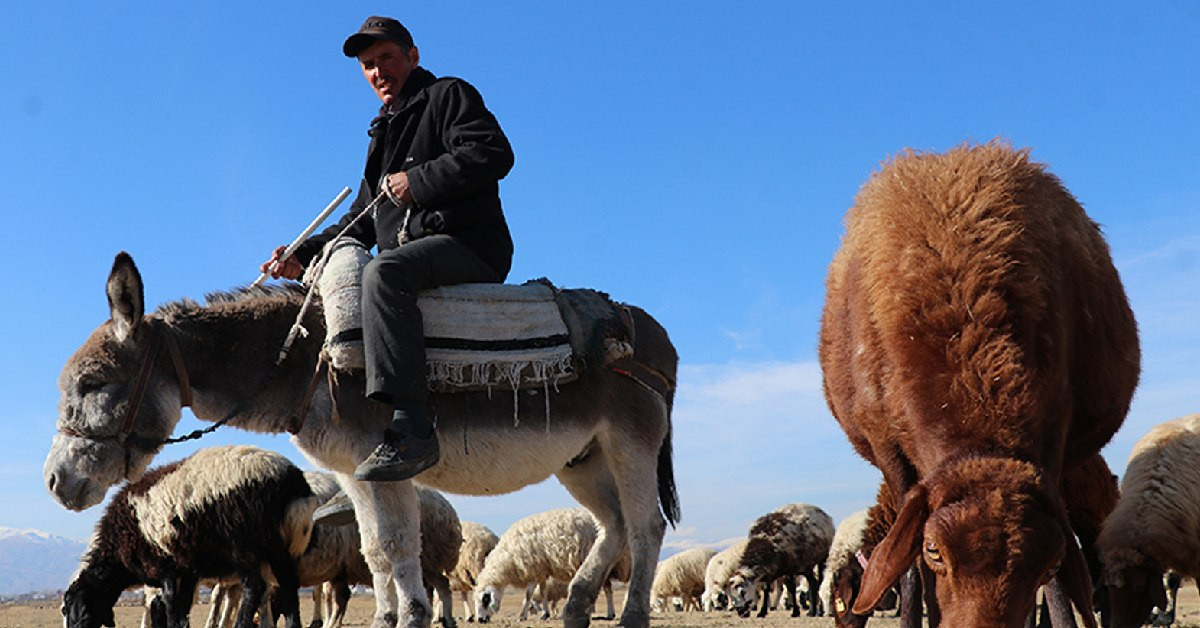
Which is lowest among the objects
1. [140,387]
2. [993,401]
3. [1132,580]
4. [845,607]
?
[845,607]

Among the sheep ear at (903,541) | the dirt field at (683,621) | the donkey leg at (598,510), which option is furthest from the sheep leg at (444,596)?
the sheep ear at (903,541)

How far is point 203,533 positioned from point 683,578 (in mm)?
32616

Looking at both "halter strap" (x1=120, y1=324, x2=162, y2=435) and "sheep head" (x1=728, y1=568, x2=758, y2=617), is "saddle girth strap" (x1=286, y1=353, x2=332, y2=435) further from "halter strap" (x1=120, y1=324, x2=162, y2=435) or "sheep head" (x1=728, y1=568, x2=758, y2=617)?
"sheep head" (x1=728, y1=568, x2=758, y2=617)

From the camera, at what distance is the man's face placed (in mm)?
6500

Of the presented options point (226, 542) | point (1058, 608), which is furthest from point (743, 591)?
point (1058, 608)

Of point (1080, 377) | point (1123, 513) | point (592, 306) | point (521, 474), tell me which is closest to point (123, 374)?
point (521, 474)

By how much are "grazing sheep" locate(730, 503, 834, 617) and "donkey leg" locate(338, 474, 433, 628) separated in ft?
80.6

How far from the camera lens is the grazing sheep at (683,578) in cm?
4338

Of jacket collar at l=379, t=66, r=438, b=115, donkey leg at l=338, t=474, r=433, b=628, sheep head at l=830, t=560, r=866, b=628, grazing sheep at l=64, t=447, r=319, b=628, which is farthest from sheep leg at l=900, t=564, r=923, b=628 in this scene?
grazing sheep at l=64, t=447, r=319, b=628

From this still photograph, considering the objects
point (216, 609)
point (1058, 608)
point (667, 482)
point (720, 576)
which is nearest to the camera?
point (1058, 608)

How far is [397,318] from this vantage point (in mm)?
5523

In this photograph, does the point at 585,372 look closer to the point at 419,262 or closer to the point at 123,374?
the point at 419,262

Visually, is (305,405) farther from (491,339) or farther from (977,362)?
(977,362)

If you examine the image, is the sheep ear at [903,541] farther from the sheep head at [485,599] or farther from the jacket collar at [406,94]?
the sheep head at [485,599]
